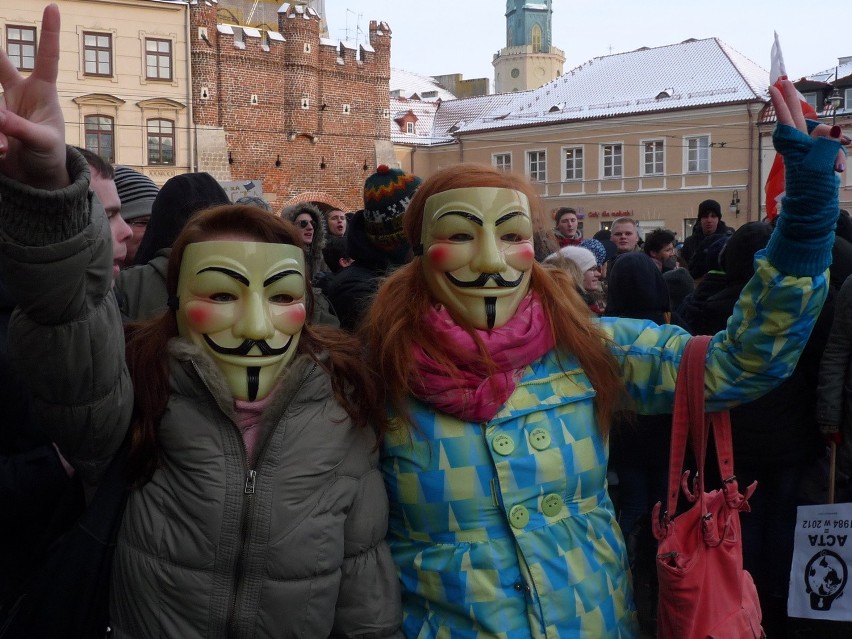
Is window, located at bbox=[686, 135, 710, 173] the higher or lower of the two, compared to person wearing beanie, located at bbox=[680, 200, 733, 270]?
higher

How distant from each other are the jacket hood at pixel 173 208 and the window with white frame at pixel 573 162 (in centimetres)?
3249

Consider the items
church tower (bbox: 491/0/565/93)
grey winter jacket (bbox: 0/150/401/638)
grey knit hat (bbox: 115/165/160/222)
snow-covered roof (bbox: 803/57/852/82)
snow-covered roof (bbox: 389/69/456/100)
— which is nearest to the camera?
grey winter jacket (bbox: 0/150/401/638)

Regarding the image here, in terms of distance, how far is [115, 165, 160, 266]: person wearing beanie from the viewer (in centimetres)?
366

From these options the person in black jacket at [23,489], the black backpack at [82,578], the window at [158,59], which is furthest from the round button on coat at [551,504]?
the window at [158,59]

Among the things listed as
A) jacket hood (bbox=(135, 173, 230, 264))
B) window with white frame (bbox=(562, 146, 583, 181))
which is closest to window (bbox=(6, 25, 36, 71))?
→ window with white frame (bbox=(562, 146, 583, 181))

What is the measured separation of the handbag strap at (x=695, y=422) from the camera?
229 centimetres

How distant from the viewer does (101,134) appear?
88.9 feet

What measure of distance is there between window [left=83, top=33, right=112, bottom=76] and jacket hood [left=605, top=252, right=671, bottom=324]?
2565 centimetres

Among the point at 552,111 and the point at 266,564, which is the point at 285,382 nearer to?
the point at 266,564

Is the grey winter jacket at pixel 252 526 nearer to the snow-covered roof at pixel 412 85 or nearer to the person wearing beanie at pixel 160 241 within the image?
the person wearing beanie at pixel 160 241

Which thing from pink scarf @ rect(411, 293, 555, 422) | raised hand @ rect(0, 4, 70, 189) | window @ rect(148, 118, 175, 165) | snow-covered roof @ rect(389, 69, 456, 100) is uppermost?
snow-covered roof @ rect(389, 69, 456, 100)

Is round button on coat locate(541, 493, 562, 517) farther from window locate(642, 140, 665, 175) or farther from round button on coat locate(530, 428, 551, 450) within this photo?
window locate(642, 140, 665, 175)

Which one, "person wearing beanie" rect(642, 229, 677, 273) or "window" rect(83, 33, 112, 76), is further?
"window" rect(83, 33, 112, 76)

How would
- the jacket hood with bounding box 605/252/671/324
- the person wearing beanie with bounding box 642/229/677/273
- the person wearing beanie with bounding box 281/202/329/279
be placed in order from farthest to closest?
the person wearing beanie with bounding box 642/229/677/273 → the person wearing beanie with bounding box 281/202/329/279 → the jacket hood with bounding box 605/252/671/324
